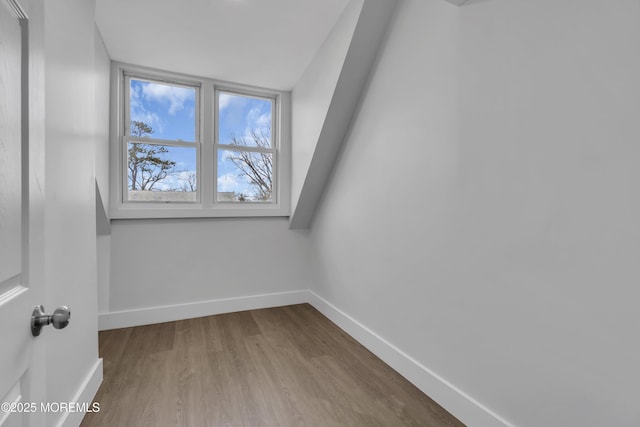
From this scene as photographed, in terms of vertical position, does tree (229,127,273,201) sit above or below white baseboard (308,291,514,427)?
above

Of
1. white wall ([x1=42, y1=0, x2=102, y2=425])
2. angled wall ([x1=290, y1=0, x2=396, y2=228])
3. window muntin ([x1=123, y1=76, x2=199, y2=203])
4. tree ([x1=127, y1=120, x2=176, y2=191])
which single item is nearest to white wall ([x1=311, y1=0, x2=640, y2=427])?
angled wall ([x1=290, y1=0, x2=396, y2=228])

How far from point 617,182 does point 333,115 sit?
6.10 feet

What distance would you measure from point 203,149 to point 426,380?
2.83 meters

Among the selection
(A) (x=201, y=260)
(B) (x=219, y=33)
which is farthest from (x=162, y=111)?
(A) (x=201, y=260)

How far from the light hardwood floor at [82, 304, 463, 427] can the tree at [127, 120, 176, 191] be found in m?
1.40

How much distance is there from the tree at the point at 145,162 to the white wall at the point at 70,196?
1252mm

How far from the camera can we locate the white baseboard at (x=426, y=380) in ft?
4.73

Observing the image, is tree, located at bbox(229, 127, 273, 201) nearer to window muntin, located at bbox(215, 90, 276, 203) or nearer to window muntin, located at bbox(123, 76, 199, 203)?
window muntin, located at bbox(215, 90, 276, 203)

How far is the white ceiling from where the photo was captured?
2.01 m

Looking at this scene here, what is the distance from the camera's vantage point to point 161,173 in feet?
9.80

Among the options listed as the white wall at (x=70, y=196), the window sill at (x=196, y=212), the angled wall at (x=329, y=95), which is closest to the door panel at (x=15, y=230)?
the white wall at (x=70, y=196)

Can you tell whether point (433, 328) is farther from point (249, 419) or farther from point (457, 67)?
point (457, 67)

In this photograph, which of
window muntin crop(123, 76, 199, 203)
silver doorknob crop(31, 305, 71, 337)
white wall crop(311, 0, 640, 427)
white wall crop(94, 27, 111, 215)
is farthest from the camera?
window muntin crop(123, 76, 199, 203)

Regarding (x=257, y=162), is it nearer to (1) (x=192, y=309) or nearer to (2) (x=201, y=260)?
(2) (x=201, y=260)
